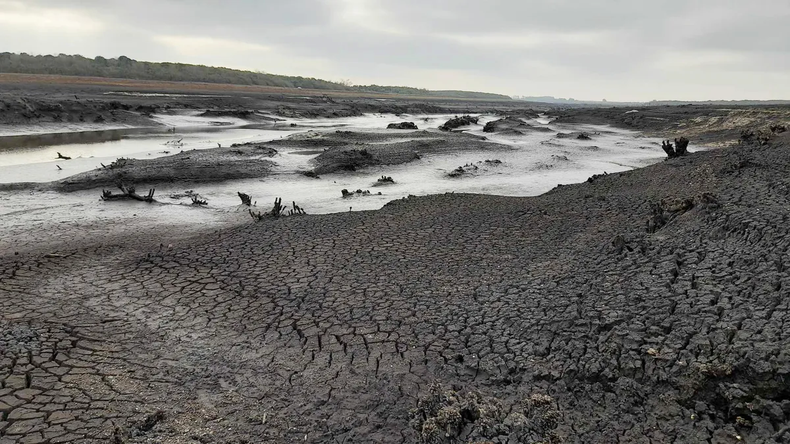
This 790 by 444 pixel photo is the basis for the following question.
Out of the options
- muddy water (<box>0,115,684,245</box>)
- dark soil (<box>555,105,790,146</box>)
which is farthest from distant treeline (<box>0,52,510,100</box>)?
dark soil (<box>555,105,790,146</box>)

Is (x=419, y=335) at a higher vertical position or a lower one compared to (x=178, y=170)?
lower

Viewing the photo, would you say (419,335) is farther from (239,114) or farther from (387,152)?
(239,114)

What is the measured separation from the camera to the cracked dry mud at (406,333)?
3594mm

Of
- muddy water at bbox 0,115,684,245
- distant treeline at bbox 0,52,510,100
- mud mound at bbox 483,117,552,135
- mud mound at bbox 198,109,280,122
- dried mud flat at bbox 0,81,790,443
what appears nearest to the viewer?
dried mud flat at bbox 0,81,790,443

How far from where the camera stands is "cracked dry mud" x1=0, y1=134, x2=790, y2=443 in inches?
141

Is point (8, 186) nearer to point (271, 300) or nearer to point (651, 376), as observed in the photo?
point (271, 300)

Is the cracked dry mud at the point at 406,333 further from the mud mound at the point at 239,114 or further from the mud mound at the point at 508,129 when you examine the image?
the mud mound at the point at 239,114

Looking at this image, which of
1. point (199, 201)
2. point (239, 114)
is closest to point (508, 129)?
Answer: point (239, 114)

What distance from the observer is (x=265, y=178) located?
616 inches

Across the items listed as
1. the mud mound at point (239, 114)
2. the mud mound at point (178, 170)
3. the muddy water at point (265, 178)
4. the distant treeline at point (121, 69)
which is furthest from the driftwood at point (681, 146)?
the distant treeline at point (121, 69)

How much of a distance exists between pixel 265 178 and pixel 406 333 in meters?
11.8

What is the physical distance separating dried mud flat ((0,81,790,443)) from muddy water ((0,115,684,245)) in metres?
2.81

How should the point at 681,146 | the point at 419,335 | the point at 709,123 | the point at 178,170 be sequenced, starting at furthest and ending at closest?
1. the point at 709,123
2. the point at 178,170
3. the point at 681,146
4. the point at 419,335

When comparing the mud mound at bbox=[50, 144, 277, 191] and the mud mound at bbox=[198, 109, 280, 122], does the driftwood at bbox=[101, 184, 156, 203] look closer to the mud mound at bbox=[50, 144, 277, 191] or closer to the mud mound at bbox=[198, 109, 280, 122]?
the mud mound at bbox=[50, 144, 277, 191]
